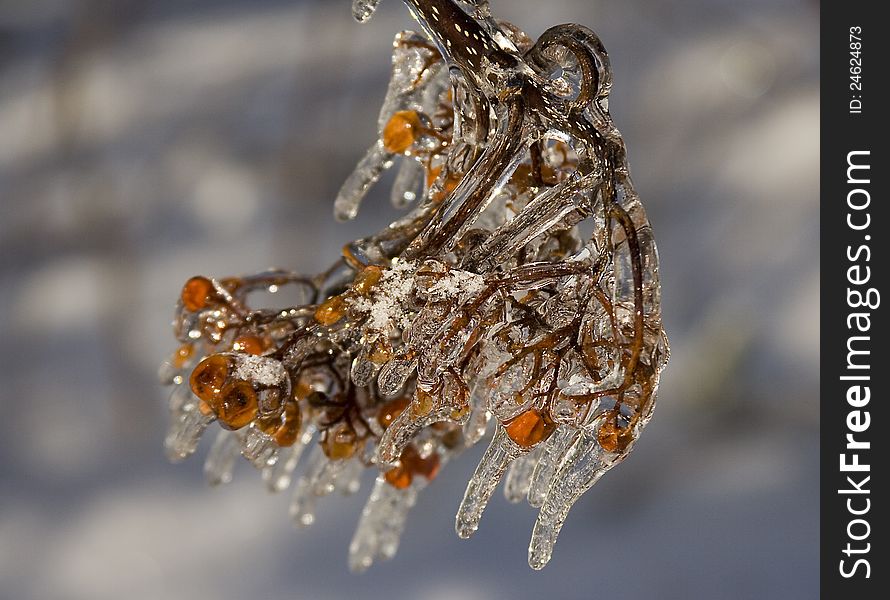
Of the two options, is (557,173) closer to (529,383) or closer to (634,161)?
(529,383)

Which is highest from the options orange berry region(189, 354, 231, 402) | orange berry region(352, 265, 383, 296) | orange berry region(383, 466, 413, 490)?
orange berry region(352, 265, 383, 296)

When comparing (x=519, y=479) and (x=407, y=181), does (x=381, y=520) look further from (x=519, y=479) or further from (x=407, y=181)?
(x=407, y=181)

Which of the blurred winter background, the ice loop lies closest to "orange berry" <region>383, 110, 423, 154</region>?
the ice loop

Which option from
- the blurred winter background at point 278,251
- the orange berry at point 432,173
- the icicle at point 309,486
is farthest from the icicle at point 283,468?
the blurred winter background at point 278,251

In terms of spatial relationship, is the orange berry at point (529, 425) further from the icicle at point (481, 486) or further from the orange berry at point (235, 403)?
the orange berry at point (235, 403)

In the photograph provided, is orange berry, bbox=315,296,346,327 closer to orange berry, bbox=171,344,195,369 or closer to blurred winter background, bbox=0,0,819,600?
orange berry, bbox=171,344,195,369
